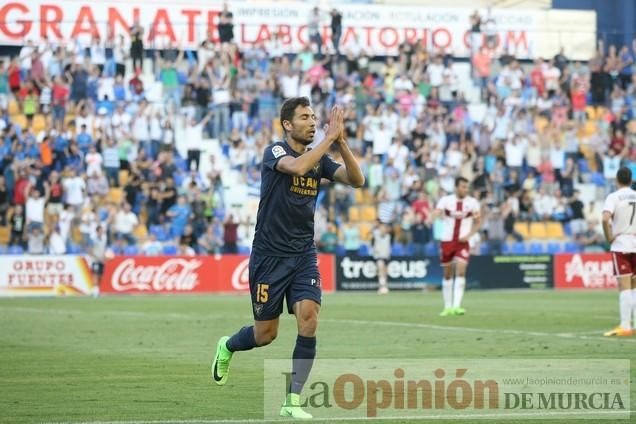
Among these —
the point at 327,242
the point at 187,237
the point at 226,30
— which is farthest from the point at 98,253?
the point at 226,30

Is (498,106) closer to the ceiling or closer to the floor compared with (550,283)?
closer to the ceiling

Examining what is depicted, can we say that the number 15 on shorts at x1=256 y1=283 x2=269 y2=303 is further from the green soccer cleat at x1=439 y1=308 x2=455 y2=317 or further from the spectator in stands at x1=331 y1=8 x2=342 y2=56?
the spectator in stands at x1=331 y1=8 x2=342 y2=56

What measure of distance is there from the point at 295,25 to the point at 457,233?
57.3ft

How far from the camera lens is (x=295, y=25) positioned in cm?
3906

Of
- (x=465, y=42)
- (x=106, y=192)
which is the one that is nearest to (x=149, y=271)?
(x=106, y=192)

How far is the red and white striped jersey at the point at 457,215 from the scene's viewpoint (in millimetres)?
22906

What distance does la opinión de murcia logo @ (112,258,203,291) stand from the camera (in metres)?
31.9

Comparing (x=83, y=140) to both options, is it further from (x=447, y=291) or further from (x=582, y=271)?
(x=582, y=271)

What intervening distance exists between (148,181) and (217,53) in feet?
17.0

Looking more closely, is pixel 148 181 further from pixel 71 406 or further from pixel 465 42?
pixel 71 406

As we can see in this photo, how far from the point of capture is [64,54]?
114 feet

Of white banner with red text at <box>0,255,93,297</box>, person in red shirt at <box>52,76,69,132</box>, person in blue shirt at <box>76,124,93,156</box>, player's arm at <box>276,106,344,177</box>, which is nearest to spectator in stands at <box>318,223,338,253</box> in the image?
white banner with red text at <box>0,255,93,297</box>

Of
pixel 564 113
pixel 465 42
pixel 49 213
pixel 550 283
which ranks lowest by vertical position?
pixel 550 283

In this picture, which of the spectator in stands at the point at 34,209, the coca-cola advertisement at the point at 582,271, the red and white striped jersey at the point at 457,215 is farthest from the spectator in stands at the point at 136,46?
the red and white striped jersey at the point at 457,215
